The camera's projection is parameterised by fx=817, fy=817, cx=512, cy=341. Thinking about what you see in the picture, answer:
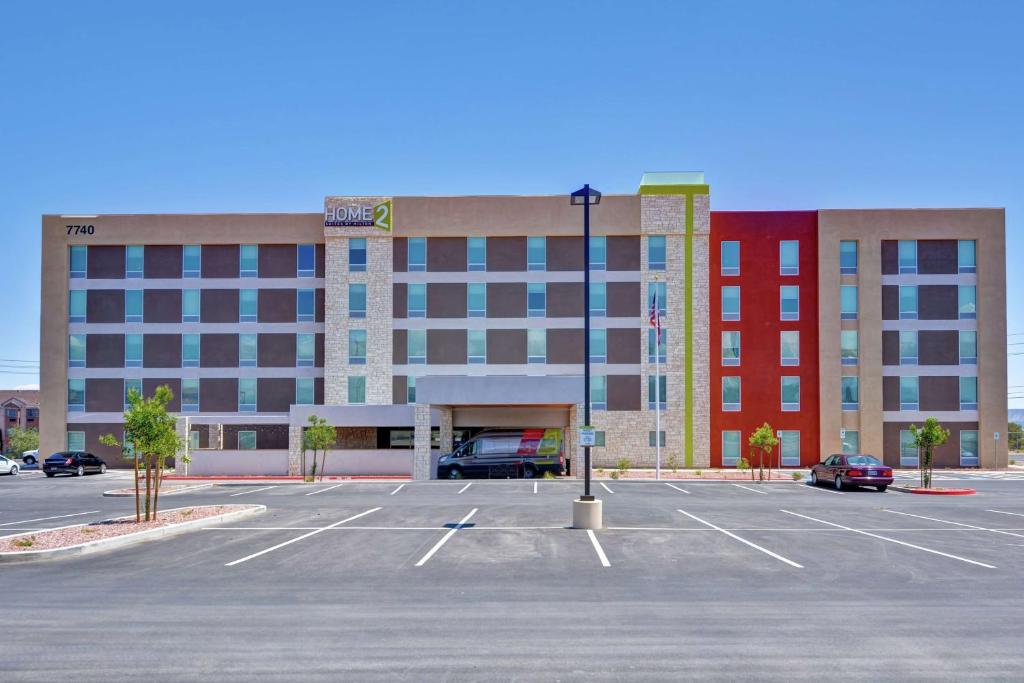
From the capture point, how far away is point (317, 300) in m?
50.8

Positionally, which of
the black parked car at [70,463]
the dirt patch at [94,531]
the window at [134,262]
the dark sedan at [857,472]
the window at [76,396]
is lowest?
the black parked car at [70,463]

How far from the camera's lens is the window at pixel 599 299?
4909cm

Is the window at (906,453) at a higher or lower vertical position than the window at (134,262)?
lower

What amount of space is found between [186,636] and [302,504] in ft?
55.5

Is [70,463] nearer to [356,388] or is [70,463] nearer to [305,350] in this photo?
[305,350]

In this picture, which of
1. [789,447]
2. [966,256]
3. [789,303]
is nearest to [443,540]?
[789,447]

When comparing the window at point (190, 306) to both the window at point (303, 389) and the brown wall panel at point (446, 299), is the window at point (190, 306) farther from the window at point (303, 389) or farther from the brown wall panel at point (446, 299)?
the brown wall panel at point (446, 299)

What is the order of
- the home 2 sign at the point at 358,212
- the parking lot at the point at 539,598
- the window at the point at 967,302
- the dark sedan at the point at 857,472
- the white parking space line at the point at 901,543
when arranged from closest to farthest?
the parking lot at the point at 539,598
the white parking space line at the point at 901,543
the dark sedan at the point at 857,472
the home 2 sign at the point at 358,212
the window at the point at 967,302

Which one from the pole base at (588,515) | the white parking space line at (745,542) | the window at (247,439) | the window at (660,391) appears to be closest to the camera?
the white parking space line at (745,542)

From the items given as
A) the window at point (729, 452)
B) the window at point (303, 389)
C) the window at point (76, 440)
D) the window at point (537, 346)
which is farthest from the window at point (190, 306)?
the window at point (729, 452)

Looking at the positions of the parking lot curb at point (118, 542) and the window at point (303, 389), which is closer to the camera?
the parking lot curb at point (118, 542)

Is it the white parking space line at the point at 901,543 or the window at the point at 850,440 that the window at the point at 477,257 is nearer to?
the window at the point at 850,440

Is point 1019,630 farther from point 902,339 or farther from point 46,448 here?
point 46,448

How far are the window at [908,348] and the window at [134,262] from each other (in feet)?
154
